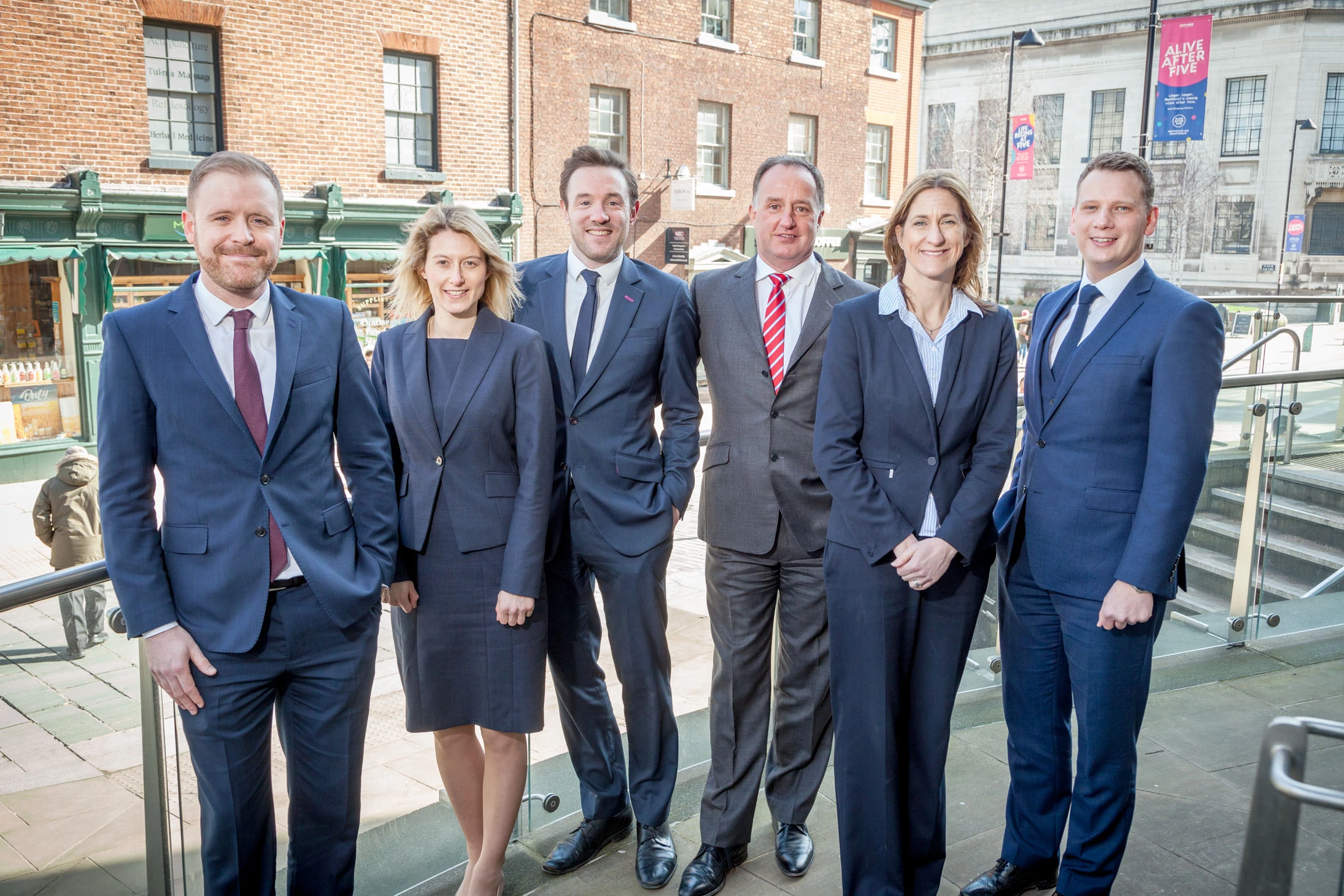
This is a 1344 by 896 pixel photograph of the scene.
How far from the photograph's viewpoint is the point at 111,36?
13.4m

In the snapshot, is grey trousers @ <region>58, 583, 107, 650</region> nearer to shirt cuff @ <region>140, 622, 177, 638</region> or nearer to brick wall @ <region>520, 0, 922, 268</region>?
shirt cuff @ <region>140, 622, 177, 638</region>

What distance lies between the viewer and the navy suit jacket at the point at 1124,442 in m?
2.40

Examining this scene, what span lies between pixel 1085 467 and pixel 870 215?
22474mm

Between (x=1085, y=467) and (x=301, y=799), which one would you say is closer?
(x=301, y=799)

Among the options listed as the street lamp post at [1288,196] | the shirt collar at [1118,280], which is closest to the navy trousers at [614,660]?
the shirt collar at [1118,280]

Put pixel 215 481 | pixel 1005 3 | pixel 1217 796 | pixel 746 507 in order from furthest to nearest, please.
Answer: pixel 1005 3
pixel 1217 796
pixel 746 507
pixel 215 481

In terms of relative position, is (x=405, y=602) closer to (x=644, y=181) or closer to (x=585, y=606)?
(x=585, y=606)

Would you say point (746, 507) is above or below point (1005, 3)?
below

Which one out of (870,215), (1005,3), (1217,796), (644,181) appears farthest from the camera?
(1005,3)

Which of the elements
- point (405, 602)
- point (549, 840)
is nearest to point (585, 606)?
point (405, 602)

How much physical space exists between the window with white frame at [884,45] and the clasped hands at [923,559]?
907 inches

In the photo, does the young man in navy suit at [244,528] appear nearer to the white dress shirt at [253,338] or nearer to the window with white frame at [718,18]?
the white dress shirt at [253,338]

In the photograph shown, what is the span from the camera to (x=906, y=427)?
255 centimetres

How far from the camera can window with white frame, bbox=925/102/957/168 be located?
4281cm
